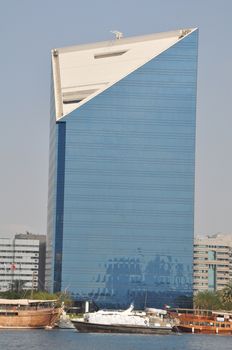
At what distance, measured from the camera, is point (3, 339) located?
152375 millimetres

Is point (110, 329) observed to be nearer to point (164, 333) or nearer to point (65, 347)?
point (164, 333)

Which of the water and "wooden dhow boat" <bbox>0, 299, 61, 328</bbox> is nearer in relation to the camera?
the water

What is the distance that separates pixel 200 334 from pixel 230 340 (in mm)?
19796

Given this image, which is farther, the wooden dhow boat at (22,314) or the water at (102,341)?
the wooden dhow boat at (22,314)

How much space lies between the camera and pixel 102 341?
510 feet

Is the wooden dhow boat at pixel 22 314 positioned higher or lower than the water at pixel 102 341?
higher

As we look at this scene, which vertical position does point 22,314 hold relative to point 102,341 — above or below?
above

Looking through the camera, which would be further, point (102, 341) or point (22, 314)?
point (22, 314)

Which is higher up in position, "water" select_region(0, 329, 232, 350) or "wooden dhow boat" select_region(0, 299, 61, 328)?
"wooden dhow boat" select_region(0, 299, 61, 328)

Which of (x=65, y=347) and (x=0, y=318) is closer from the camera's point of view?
(x=65, y=347)

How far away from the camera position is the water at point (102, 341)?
462ft

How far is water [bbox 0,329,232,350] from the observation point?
14075cm

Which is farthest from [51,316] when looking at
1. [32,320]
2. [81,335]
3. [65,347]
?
[65,347]

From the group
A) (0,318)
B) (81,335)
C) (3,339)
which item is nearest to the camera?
(3,339)
